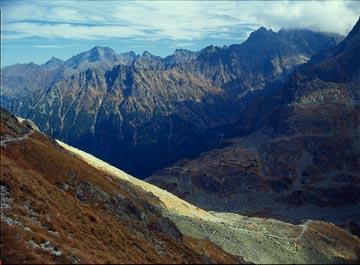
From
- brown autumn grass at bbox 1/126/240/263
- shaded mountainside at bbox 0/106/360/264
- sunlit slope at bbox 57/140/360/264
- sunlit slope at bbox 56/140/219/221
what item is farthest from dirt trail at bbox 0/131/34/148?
sunlit slope at bbox 56/140/219/221

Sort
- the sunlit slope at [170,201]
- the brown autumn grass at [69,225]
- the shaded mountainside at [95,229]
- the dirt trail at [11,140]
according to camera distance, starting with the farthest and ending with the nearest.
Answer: the sunlit slope at [170,201]
the dirt trail at [11,140]
the shaded mountainside at [95,229]
the brown autumn grass at [69,225]

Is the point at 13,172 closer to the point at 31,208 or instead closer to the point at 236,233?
the point at 31,208

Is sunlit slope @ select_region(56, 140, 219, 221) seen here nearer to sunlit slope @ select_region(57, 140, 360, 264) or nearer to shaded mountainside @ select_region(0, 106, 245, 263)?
sunlit slope @ select_region(57, 140, 360, 264)

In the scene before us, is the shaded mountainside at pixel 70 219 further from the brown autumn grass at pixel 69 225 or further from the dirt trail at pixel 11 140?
the dirt trail at pixel 11 140

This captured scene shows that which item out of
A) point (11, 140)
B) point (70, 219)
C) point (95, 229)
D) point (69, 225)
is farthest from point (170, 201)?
point (69, 225)

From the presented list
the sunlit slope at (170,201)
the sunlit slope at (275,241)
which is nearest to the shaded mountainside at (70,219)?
the sunlit slope at (275,241)

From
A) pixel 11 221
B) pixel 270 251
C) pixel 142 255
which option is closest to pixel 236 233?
pixel 270 251

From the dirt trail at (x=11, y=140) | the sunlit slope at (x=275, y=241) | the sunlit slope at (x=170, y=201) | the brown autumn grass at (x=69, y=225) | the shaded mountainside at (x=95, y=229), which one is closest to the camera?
the brown autumn grass at (x=69, y=225)
